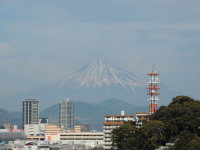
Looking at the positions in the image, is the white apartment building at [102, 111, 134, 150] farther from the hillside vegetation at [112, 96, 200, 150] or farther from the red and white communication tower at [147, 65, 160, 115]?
the hillside vegetation at [112, 96, 200, 150]

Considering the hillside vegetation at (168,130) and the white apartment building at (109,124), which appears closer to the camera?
the hillside vegetation at (168,130)

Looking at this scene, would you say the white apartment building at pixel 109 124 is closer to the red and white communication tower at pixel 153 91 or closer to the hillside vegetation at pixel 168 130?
the red and white communication tower at pixel 153 91

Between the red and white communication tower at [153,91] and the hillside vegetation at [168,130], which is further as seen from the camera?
the red and white communication tower at [153,91]

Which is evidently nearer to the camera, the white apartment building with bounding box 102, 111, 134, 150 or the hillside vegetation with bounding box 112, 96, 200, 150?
the hillside vegetation with bounding box 112, 96, 200, 150

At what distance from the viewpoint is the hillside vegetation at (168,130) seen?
103 metres

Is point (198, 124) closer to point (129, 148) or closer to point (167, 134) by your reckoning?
point (167, 134)

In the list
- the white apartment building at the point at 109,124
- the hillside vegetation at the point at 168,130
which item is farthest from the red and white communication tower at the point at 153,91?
the hillside vegetation at the point at 168,130

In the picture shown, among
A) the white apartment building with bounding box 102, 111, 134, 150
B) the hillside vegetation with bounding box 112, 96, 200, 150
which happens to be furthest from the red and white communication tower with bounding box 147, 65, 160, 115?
the hillside vegetation with bounding box 112, 96, 200, 150

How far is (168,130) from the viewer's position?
108m

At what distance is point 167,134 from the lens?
10819 cm

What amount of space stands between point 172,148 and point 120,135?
23290 mm

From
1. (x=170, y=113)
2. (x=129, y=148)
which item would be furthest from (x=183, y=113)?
(x=129, y=148)

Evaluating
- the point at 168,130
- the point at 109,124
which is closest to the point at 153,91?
the point at 109,124

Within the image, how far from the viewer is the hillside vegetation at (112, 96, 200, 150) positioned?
10275 cm
